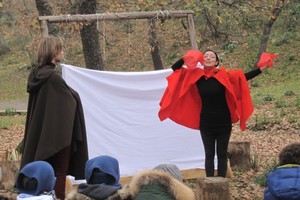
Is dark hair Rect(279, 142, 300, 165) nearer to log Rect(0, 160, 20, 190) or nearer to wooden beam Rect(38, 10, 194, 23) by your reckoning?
wooden beam Rect(38, 10, 194, 23)

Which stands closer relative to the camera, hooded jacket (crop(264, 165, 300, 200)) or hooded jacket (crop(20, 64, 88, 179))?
hooded jacket (crop(264, 165, 300, 200))

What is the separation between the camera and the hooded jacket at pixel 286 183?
4062 mm

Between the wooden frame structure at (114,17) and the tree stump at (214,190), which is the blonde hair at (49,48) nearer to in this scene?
the wooden frame structure at (114,17)

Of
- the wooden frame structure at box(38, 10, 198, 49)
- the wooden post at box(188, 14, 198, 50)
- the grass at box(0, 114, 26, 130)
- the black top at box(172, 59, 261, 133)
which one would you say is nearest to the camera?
the black top at box(172, 59, 261, 133)

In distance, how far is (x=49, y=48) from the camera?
5371 millimetres

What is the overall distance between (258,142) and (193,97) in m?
5.01

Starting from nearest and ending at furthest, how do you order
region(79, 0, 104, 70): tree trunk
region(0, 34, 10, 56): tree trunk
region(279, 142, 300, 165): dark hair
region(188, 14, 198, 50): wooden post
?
region(279, 142, 300, 165): dark hair
region(188, 14, 198, 50): wooden post
region(79, 0, 104, 70): tree trunk
region(0, 34, 10, 56): tree trunk

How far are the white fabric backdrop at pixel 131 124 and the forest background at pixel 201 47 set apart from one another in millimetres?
821

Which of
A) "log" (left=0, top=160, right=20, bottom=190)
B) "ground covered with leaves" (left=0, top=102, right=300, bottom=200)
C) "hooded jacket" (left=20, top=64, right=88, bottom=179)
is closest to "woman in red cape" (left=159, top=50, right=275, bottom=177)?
"ground covered with leaves" (left=0, top=102, right=300, bottom=200)

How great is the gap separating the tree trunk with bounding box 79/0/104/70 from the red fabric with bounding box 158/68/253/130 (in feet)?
8.39

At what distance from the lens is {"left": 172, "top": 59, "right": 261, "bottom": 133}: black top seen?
6.36m

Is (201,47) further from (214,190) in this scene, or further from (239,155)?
(214,190)

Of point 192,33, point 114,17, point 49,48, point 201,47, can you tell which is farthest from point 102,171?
point 201,47

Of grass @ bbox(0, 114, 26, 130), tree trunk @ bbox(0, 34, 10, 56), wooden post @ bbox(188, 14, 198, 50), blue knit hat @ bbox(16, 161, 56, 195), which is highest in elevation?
tree trunk @ bbox(0, 34, 10, 56)
